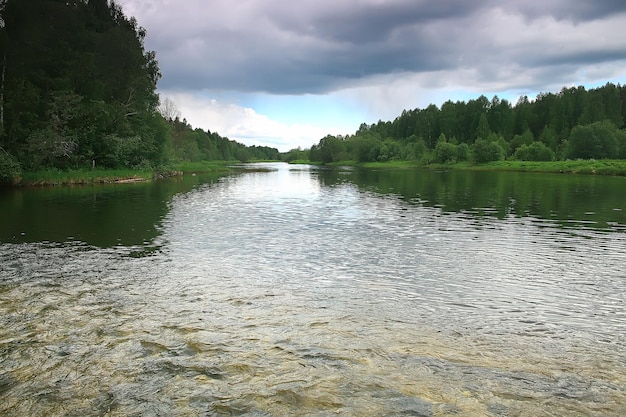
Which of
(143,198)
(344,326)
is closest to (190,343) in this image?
(344,326)

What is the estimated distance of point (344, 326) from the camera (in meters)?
9.72

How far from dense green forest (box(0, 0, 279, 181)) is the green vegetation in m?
88.0

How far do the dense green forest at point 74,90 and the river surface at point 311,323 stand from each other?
108ft

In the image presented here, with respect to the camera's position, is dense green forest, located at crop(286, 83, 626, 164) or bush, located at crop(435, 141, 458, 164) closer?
dense green forest, located at crop(286, 83, 626, 164)

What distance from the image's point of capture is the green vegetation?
11894cm

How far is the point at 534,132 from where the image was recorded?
17212 cm

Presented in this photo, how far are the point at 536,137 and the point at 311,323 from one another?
183 metres

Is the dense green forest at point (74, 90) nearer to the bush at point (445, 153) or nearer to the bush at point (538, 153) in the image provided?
the bush at point (445, 153)

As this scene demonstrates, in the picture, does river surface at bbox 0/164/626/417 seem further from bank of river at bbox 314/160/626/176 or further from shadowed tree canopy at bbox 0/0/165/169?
bank of river at bbox 314/160/626/176

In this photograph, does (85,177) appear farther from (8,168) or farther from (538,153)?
(538,153)

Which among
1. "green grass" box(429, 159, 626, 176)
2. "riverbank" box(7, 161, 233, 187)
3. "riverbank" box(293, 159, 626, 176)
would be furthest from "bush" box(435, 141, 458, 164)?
"riverbank" box(7, 161, 233, 187)

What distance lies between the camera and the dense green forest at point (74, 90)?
1881 inches

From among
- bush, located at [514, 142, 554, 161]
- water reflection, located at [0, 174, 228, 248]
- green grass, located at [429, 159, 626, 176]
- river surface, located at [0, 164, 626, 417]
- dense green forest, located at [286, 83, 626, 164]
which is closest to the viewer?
river surface, located at [0, 164, 626, 417]

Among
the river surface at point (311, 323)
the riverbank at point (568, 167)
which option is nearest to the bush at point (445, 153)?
the riverbank at point (568, 167)
